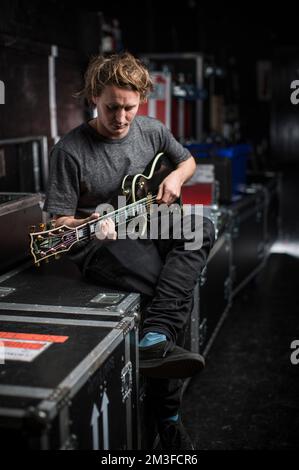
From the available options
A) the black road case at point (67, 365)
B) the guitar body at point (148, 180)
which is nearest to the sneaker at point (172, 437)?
the black road case at point (67, 365)

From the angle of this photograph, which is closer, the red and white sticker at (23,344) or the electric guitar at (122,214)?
the red and white sticker at (23,344)

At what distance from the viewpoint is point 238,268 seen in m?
4.05

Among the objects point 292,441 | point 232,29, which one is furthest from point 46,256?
point 232,29

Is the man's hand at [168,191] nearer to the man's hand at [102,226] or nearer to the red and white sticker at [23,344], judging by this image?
the man's hand at [102,226]

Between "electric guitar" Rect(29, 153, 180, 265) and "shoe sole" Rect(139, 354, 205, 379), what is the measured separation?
1.58ft

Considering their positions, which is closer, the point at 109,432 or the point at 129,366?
the point at 109,432

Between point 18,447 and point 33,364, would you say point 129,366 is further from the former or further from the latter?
point 18,447

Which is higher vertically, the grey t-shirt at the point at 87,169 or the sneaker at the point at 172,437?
the grey t-shirt at the point at 87,169

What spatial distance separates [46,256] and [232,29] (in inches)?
248

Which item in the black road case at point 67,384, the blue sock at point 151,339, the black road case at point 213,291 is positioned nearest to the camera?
the black road case at point 67,384

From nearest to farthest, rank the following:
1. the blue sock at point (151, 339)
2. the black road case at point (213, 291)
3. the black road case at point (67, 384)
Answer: the black road case at point (67, 384)
the blue sock at point (151, 339)
the black road case at point (213, 291)

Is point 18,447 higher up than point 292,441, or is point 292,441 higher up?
point 18,447

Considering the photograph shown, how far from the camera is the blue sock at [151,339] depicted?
6.90 feet

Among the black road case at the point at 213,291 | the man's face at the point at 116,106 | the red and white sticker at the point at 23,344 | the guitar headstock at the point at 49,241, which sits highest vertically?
the man's face at the point at 116,106
